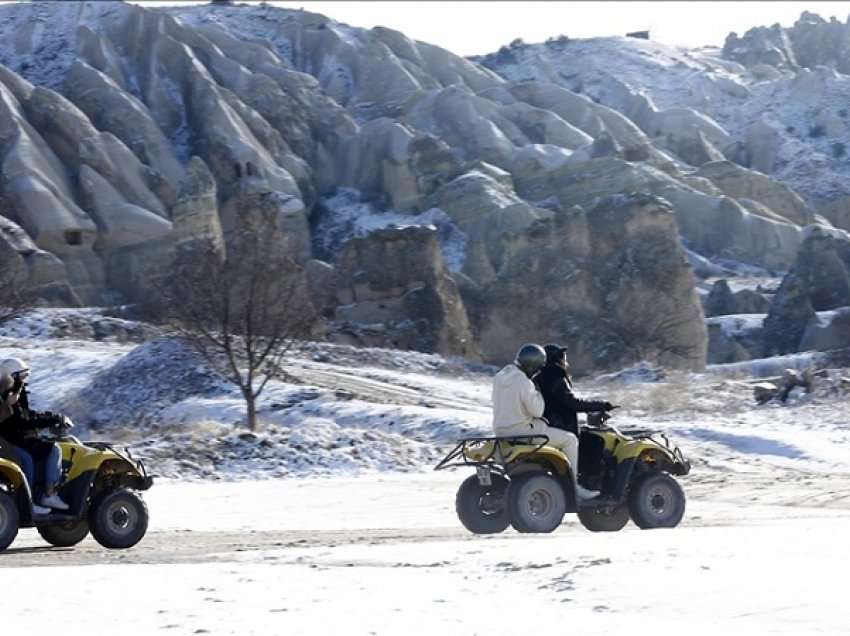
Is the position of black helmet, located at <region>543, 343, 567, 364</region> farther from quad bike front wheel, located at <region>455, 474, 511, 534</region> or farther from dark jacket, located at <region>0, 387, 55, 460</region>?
dark jacket, located at <region>0, 387, 55, 460</region>

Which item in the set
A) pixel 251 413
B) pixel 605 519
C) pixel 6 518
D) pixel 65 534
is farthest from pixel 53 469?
pixel 251 413

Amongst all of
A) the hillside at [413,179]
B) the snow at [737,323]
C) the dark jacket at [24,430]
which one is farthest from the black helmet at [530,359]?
the snow at [737,323]

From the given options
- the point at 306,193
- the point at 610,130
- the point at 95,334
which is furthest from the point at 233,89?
the point at 95,334

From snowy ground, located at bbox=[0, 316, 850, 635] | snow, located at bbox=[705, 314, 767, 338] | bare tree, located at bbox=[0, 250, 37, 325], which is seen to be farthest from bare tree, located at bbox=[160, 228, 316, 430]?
snow, located at bbox=[705, 314, 767, 338]

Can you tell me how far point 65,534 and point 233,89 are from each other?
4396 inches

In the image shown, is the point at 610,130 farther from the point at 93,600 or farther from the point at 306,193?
the point at 93,600

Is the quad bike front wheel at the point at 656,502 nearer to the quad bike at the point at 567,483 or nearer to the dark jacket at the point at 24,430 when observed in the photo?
the quad bike at the point at 567,483

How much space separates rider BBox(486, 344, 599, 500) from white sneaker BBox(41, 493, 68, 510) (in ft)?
13.6

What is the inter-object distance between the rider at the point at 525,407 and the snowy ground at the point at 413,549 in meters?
0.99

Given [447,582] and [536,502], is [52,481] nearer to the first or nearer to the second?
[536,502]

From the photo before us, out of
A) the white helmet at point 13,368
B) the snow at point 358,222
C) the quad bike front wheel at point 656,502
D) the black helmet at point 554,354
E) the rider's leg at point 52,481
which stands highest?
the snow at point 358,222

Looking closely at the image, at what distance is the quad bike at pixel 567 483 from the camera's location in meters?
14.7

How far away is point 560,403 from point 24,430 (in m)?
5.11

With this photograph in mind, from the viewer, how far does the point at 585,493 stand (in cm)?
1517
